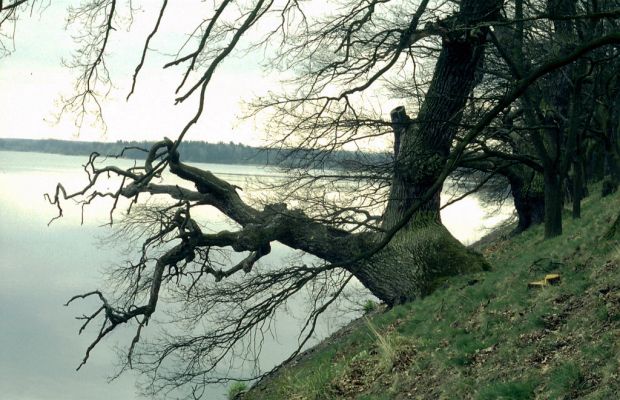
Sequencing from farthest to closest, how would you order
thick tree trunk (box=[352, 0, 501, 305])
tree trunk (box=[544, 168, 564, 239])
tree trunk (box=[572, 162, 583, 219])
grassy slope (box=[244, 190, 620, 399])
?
tree trunk (box=[572, 162, 583, 219])
tree trunk (box=[544, 168, 564, 239])
thick tree trunk (box=[352, 0, 501, 305])
grassy slope (box=[244, 190, 620, 399])

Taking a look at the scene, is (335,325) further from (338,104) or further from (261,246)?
(338,104)

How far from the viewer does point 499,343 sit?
32.9 ft

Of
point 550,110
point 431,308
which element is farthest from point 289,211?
point 550,110

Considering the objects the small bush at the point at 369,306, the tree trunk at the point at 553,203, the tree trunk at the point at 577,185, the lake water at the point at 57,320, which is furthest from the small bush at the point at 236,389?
the tree trunk at the point at 577,185

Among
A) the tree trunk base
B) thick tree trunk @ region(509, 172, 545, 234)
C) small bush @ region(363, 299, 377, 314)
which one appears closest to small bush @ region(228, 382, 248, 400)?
the tree trunk base

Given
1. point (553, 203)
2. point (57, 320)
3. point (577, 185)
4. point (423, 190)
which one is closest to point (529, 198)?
point (577, 185)

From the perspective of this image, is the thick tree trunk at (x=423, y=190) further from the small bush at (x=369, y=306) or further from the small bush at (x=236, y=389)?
the small bush at (x=369, y=306)

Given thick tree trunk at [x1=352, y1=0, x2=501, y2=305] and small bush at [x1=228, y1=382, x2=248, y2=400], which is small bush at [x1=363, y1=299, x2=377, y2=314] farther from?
small bush at [x1=228, y1=382, x2=248, y2=400]

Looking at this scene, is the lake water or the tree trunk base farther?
the lake water

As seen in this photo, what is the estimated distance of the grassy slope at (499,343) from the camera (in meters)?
8.23

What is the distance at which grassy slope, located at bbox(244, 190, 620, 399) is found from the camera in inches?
324

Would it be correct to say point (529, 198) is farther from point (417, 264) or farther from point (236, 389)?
point (236, 389)

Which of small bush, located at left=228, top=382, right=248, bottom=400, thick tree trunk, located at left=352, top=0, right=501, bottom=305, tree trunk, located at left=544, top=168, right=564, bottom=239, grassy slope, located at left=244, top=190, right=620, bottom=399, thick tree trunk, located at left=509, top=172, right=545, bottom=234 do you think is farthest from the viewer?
thick tree trunk, located at left=509, top=172, right=545, bottom=234

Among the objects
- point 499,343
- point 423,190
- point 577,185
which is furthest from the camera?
point 577,185
